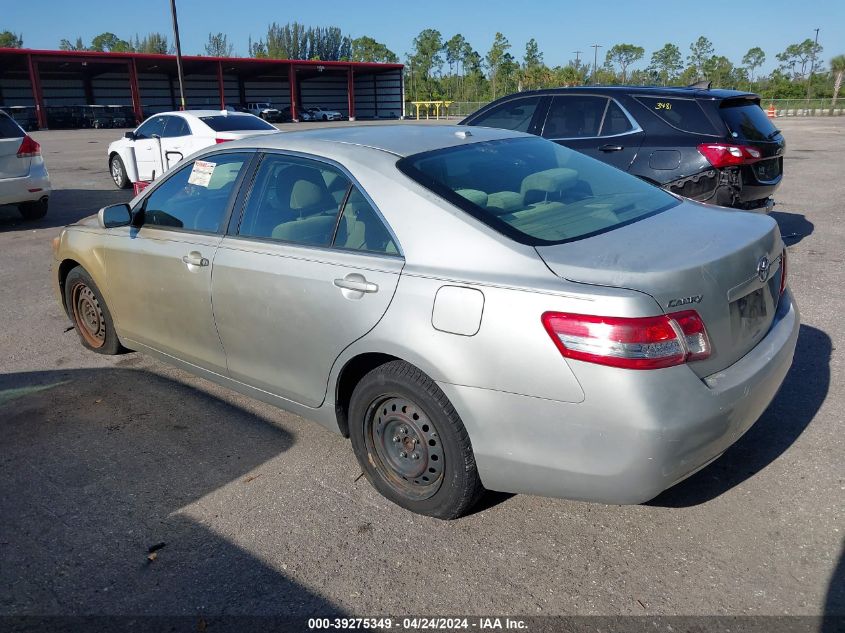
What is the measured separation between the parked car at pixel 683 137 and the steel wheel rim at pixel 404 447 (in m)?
4.67

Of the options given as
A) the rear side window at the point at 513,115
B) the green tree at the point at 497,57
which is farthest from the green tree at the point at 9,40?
the rear side window at the point at 513,115

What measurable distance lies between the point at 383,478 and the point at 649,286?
148 cm

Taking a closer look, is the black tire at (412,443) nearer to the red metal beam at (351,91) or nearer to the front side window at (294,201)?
the front side window at (294,201)

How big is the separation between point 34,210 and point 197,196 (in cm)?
820

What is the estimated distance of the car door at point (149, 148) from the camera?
44.7 feet

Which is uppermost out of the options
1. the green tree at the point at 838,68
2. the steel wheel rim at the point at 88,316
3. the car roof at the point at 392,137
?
the green tree at the point at 838,68

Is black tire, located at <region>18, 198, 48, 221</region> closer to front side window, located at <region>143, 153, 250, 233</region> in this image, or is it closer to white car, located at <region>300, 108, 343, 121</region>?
front side window, located at <region>143, 153, 250, 233</region>

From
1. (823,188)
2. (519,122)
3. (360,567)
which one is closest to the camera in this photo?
(360,567)

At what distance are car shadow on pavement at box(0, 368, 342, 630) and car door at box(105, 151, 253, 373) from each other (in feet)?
1.27

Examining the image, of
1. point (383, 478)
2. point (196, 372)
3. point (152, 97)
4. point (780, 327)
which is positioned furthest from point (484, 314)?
point (152, 97)

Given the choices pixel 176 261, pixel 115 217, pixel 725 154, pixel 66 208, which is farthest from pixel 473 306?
pixel 66 208

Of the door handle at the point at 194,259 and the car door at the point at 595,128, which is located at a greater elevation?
the car door at the point at 595,128

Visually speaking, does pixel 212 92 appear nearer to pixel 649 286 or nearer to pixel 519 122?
pixel 519 122

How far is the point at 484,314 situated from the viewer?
2594mm
